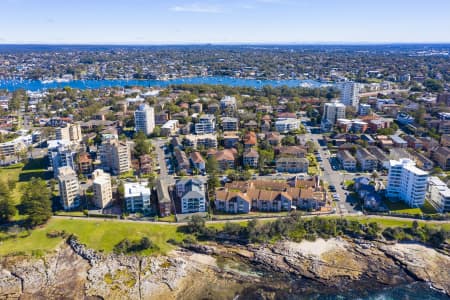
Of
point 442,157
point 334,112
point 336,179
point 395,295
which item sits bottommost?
point 395,295

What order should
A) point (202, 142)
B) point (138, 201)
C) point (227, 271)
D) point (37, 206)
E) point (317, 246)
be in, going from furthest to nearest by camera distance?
point (202, 142) < point (138, 201) < point (37, 206) < point (317, 246) < point (227, 271)

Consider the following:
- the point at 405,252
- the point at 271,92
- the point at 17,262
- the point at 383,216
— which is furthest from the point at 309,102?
the point at 17,262

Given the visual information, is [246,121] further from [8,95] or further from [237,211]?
[8,95]

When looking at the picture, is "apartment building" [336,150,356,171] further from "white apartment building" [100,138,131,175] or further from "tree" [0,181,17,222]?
"tree" [0,181,17,222]

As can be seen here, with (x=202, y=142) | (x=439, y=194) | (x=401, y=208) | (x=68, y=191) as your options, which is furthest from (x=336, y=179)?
(x=68, y=191)

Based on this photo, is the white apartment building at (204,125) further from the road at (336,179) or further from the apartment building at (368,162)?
the apartment building at (368,162)

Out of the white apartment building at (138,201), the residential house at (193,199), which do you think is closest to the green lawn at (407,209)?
the residential house at (193,199)

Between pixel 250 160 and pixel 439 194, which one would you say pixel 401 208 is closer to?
pixel 439 194
